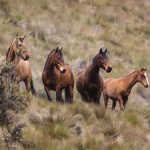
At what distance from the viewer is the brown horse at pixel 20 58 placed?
15273 mm

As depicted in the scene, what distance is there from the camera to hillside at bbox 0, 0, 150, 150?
517 inches

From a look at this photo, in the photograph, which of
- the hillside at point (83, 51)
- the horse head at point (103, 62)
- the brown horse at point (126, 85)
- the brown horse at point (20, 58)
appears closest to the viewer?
the hillside at point (83, 51)

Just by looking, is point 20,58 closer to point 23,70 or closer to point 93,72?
point 23,70

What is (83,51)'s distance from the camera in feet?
91.2

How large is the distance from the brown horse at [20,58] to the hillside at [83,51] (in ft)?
4.09

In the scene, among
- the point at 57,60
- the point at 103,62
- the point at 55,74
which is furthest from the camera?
the point at 103,62

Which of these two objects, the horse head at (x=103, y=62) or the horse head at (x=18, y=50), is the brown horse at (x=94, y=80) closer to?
the horse head at (x=103, y=62)

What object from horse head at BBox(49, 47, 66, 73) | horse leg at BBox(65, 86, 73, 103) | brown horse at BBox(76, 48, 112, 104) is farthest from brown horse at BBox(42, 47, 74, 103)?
brown horse at BBox(76, 48, 112, 104)

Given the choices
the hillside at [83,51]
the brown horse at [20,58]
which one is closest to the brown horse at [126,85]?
the hillside at [83,51]

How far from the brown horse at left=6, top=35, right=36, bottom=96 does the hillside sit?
4.09 feet

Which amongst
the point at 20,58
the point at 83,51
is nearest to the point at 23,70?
the point at 20,58

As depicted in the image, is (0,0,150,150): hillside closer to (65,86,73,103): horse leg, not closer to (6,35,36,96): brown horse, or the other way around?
(65,86,73,103): horse leg

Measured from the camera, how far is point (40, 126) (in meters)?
13.1

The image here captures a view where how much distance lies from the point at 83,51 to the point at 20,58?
1184 centimetres
